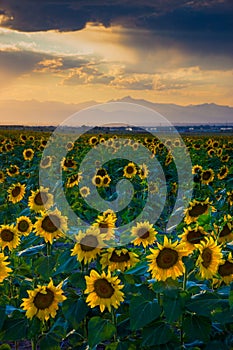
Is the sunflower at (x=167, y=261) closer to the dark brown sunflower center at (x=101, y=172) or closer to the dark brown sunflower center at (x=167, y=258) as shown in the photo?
the dark brown sunflower center at (x=167, y=258)

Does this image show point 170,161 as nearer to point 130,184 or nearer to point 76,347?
point 130,184

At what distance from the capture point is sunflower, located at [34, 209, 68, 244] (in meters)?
4.21

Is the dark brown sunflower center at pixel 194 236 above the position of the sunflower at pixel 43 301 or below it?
above

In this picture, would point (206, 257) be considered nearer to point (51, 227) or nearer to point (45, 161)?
point (51, 227)

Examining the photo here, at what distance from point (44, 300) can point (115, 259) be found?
1.76ft

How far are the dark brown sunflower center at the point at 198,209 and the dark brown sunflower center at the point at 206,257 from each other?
4.31 ft

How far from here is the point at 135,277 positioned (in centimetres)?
368

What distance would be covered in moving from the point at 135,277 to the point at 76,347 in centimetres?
68

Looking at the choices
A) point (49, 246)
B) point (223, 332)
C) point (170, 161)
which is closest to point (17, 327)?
point (49, 246)

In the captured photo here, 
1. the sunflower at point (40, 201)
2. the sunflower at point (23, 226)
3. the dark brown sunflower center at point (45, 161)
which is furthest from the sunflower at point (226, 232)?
the dark brown sunflower center at point (45, 161)

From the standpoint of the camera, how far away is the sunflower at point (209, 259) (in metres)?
3.39

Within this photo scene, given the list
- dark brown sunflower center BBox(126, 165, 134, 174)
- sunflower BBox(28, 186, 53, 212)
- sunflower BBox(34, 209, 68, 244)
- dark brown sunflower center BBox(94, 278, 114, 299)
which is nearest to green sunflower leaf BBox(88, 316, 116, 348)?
dark brown sunflower center BBox(94, 278, 114, 299)

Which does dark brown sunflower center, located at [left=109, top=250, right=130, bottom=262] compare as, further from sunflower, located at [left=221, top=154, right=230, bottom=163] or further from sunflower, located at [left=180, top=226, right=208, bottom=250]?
sunflower, located at [left=221, top=154, right=230, bottom=163]

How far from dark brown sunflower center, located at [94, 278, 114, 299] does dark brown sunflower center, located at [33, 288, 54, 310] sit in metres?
0.36
